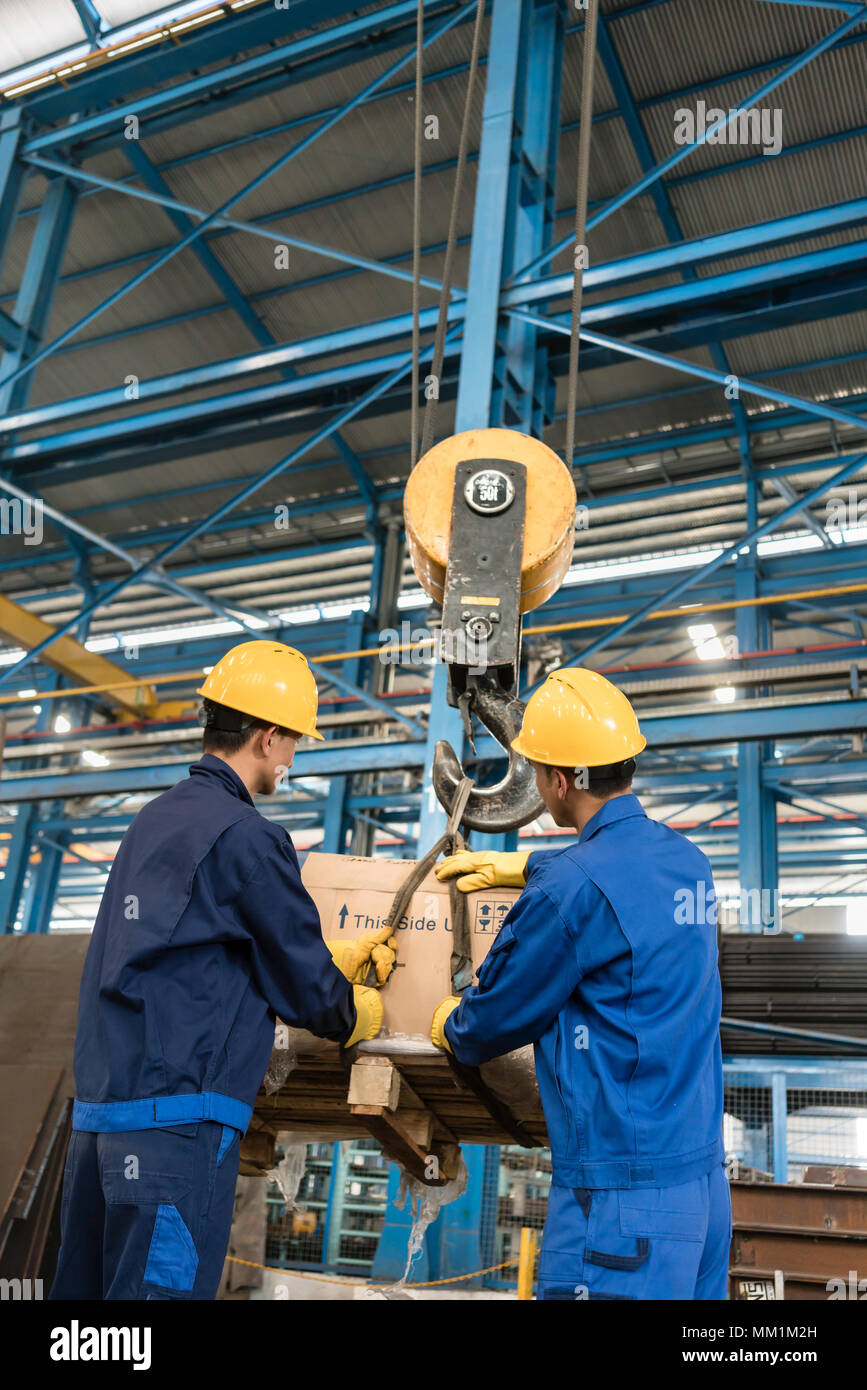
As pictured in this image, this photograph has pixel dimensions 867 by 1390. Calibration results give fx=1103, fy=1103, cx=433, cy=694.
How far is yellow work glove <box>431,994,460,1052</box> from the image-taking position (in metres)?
2.88

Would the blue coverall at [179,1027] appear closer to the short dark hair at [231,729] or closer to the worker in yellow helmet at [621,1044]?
the short dark hair at [231,729]

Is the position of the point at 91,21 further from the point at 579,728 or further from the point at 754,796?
the point at 579,728

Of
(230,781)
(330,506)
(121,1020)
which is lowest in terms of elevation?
(121,1020)

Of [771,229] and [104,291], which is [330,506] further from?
[771,229]

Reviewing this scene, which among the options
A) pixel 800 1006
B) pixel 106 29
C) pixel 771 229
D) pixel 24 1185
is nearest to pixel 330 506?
pixel 106 29

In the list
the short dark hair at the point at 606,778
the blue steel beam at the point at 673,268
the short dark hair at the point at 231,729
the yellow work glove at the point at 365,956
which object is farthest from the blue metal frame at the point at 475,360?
the short dark hair at the point at 606,778

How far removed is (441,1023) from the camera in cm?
289

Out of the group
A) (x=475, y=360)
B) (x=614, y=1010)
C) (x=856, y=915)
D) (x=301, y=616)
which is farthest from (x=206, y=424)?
(x=856, y=915)

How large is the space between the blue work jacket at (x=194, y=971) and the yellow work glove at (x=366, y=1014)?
24 centimetres

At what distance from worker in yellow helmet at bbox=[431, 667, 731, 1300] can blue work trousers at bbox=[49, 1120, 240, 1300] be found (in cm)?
65

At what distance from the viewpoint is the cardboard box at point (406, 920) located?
3.09 m

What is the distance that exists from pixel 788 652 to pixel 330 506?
21.3ft

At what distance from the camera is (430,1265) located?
692cm

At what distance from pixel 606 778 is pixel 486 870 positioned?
50 cm
